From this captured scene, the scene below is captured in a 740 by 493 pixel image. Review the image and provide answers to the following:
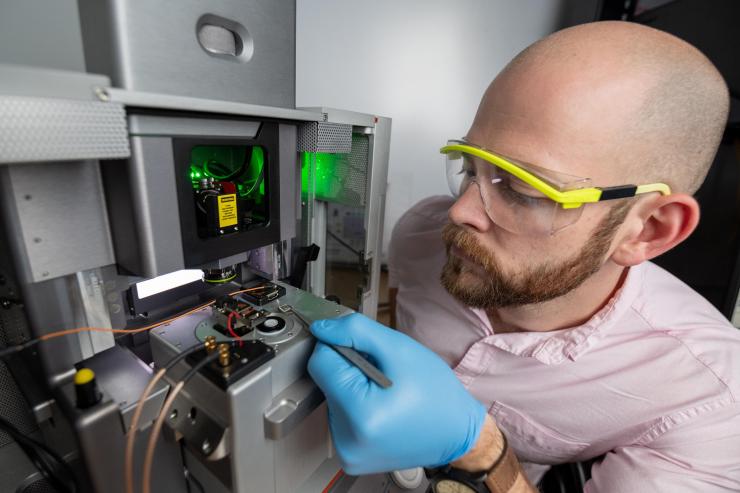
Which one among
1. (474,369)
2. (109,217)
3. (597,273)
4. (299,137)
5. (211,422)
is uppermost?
(299,137)

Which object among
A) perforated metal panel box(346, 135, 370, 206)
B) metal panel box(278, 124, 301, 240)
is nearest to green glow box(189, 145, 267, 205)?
metal panel box(278, 124, 301, 240)

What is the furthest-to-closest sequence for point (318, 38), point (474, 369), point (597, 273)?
point (318, 38) → point (474, 369) → point (597, 273)

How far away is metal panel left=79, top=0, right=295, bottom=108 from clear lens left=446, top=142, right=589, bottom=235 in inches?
17.5

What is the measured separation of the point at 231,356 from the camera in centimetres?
51

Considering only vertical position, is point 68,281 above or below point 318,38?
Answer: below

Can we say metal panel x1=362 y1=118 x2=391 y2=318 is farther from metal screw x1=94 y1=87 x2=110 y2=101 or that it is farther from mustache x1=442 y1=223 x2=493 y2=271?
metal screw x1=94 y1=87 x2=110 y2=101

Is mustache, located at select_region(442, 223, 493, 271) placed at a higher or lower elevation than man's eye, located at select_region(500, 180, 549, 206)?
lower

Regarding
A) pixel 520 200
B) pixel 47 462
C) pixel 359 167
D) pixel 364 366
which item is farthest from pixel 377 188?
pixel 47 462

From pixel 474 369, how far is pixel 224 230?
77 cm

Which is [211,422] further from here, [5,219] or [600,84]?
[600,84]

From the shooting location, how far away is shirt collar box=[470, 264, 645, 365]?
2.67ft

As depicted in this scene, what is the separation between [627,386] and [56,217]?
116 centimetres

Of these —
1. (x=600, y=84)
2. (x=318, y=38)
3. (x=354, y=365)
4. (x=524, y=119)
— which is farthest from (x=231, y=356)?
(x=318, y=38)

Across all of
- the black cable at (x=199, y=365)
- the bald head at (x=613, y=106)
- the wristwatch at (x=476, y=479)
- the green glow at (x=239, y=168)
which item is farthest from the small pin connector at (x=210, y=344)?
the bald head at (x=613, y=106)
